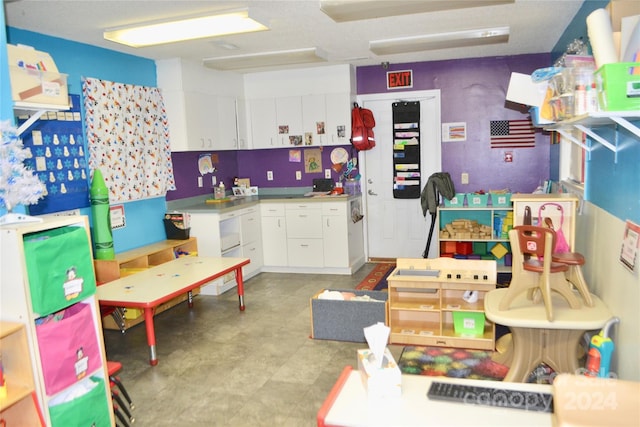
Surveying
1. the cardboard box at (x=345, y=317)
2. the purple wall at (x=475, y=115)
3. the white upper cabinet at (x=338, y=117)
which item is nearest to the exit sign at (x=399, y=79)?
the purple wall at (x=475, y=115)

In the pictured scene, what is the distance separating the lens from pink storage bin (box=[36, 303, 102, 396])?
7.56 ft

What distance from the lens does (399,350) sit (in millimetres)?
3990

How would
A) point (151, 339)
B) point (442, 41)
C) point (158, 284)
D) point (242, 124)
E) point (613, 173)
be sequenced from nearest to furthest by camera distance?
point (613, 173), point (151, 339), point (158, 284), point (442, 41), point (242, 124)

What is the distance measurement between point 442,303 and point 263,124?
3.78 m

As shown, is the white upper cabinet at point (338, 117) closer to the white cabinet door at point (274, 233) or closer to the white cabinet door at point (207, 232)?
the white cabinet door at point (274, 233)

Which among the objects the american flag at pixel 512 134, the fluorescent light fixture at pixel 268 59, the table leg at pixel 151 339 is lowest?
the table leg at pixel 151 339

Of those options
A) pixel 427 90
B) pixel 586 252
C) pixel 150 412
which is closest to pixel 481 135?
pixel 427 90

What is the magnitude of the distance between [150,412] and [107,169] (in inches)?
100

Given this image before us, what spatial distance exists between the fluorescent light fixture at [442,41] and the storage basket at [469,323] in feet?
8.42

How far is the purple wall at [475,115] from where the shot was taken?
20.4ft

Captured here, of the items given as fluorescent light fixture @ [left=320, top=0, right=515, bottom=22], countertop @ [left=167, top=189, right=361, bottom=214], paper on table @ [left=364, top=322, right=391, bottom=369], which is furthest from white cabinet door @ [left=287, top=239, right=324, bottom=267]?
paper on table @ [left=364, top=322, right=391, bottom=369]

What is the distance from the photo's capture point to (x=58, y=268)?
2.35m

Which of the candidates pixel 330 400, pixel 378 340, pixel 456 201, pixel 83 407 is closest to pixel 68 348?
pixel 83 407

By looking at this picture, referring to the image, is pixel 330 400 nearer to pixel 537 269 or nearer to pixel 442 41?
pixel 537 269
